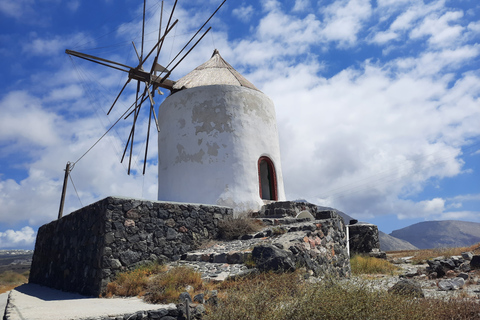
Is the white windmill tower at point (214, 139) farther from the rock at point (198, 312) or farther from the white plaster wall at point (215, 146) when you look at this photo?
the rock at point (198, 312)

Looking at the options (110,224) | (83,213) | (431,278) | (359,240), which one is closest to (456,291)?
(431,278)

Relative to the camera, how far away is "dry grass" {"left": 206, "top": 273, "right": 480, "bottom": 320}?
357 cm

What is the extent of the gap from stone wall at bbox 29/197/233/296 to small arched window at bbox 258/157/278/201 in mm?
3510

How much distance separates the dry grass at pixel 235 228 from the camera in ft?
26.9

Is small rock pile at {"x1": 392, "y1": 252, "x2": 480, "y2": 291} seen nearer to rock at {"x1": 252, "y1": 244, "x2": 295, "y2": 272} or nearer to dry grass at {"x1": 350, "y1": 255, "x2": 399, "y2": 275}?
dry grass at {"x1": 350, "y1": 255, "x2": 399, "y2": 275}

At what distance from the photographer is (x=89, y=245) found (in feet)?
22.9

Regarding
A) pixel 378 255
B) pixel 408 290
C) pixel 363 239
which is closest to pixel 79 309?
pixel 408 290

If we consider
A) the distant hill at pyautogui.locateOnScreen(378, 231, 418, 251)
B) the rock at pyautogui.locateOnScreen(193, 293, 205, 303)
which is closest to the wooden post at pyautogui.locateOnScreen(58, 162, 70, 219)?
the rock at pyautogui.locateOnScreen(193, 293, 205, 303)

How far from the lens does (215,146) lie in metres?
11.3

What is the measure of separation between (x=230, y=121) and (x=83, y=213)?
547cm

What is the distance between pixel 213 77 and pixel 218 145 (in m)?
2.86

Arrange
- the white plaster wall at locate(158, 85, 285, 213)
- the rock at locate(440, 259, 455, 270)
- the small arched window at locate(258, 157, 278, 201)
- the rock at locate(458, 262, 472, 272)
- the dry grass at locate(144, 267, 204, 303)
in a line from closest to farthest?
the dry grass at locate(144, 267, 204, 303) → the rock at locate(458, 262, 472, 272) → the rock at locate(440, 259, 455, 270) → the white plaster wall at locate(158, 85, 285, 213) → the small arched window at locate(258, 157, 278, 201)

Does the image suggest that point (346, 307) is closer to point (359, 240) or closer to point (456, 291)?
point (456, 291)

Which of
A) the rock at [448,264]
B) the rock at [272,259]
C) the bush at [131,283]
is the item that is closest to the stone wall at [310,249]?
the rock at [272,259]
